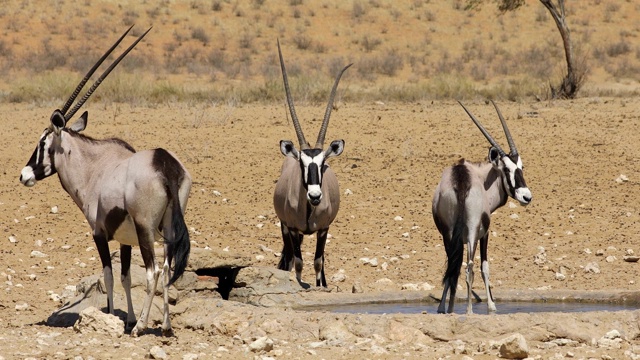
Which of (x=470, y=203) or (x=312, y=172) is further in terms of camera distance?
(x=312, y=172)

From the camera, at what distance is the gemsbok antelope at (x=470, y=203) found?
846cm

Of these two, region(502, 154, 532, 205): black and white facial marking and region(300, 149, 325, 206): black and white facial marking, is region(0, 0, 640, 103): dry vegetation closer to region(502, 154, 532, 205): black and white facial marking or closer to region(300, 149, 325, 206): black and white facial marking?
region(502, 154, 532, 205): black and white facial marking

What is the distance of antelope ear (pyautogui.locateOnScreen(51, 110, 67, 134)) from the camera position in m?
8.08

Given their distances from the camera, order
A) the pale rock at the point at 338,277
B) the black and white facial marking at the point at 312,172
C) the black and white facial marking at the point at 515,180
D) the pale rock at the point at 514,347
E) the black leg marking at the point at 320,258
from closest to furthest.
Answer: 1. the pale rock at the point at 514,347
2. the black and white facial marking at the point at 312,172
3. the black and white facial marking at the point at 515,180
4. the black leg marking at the point at 320,258
5. the pale rock at the point at 338,277

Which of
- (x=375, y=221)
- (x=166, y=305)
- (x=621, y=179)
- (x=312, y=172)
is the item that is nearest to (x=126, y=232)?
(x=166, y=305)

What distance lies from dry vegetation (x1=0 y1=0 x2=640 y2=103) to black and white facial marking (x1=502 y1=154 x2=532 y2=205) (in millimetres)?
14153

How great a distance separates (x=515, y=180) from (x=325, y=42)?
29.3m

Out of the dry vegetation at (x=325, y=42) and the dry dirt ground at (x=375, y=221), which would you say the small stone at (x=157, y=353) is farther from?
the dry vegetation at (x=325, y=42)

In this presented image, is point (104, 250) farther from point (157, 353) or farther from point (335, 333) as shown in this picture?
point (335, 333)

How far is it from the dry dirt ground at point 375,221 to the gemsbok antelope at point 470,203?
815 millimetres

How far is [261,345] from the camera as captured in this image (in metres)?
6.87

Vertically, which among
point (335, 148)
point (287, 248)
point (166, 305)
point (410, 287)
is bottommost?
point (410, 287)

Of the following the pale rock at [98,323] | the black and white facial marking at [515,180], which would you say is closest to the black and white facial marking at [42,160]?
the pale rock at [98,323]

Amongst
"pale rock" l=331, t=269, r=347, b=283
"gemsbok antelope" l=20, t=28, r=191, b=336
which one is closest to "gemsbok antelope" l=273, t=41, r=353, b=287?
"pale rock" l=331, t=269, r=347, b=283
